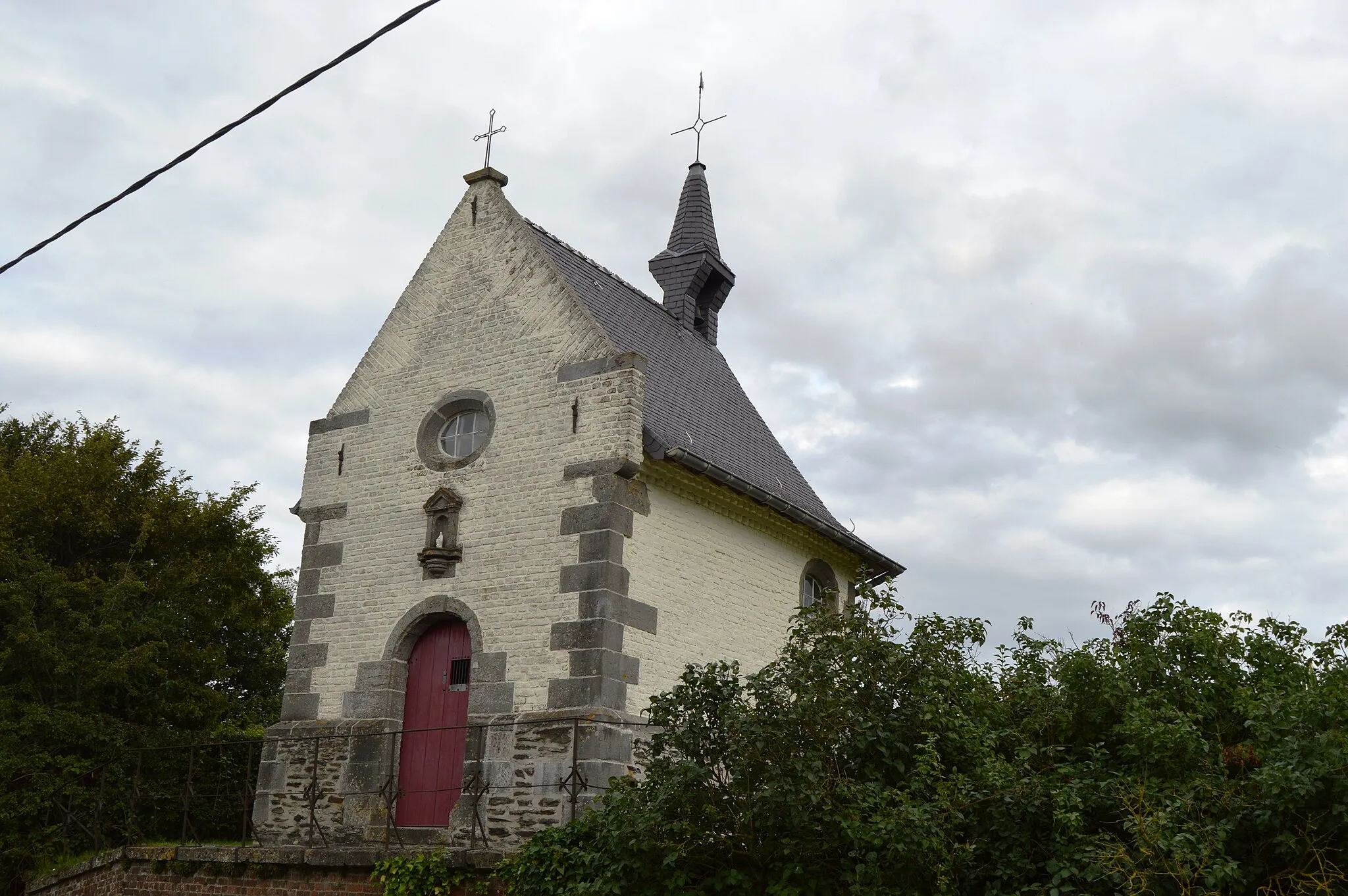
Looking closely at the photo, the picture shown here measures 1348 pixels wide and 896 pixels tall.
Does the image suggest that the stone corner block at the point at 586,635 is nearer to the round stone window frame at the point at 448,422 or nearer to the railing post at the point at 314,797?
the round stone window frame at the point at 448,422

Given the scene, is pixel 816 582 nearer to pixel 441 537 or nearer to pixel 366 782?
pixel 441 537

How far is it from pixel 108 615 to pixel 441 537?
589 centimetres

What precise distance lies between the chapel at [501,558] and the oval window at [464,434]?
2 cm

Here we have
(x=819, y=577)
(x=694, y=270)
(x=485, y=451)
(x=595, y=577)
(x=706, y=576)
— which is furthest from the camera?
(x=694, y=270)

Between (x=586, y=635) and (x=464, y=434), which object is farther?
(x=464, y=434)

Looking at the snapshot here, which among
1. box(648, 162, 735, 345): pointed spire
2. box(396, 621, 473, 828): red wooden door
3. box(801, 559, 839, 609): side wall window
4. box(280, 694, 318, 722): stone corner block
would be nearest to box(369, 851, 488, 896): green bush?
box(396, 621, 473, 828): red wooden door

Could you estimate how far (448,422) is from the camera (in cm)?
1341

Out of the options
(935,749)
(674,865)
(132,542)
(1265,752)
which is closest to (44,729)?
(132,542)

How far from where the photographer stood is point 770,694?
881 centimetres

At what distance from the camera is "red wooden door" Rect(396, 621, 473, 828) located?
12.1 m

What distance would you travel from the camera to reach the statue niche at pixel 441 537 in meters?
12.5

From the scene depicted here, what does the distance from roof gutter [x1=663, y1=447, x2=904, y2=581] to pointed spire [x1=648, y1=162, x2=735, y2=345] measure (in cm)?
421

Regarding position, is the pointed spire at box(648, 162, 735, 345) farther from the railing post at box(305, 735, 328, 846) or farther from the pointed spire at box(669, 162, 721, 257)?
the railing post at box(305, 735, 328, 846)

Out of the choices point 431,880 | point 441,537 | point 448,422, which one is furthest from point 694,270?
point 431,880
